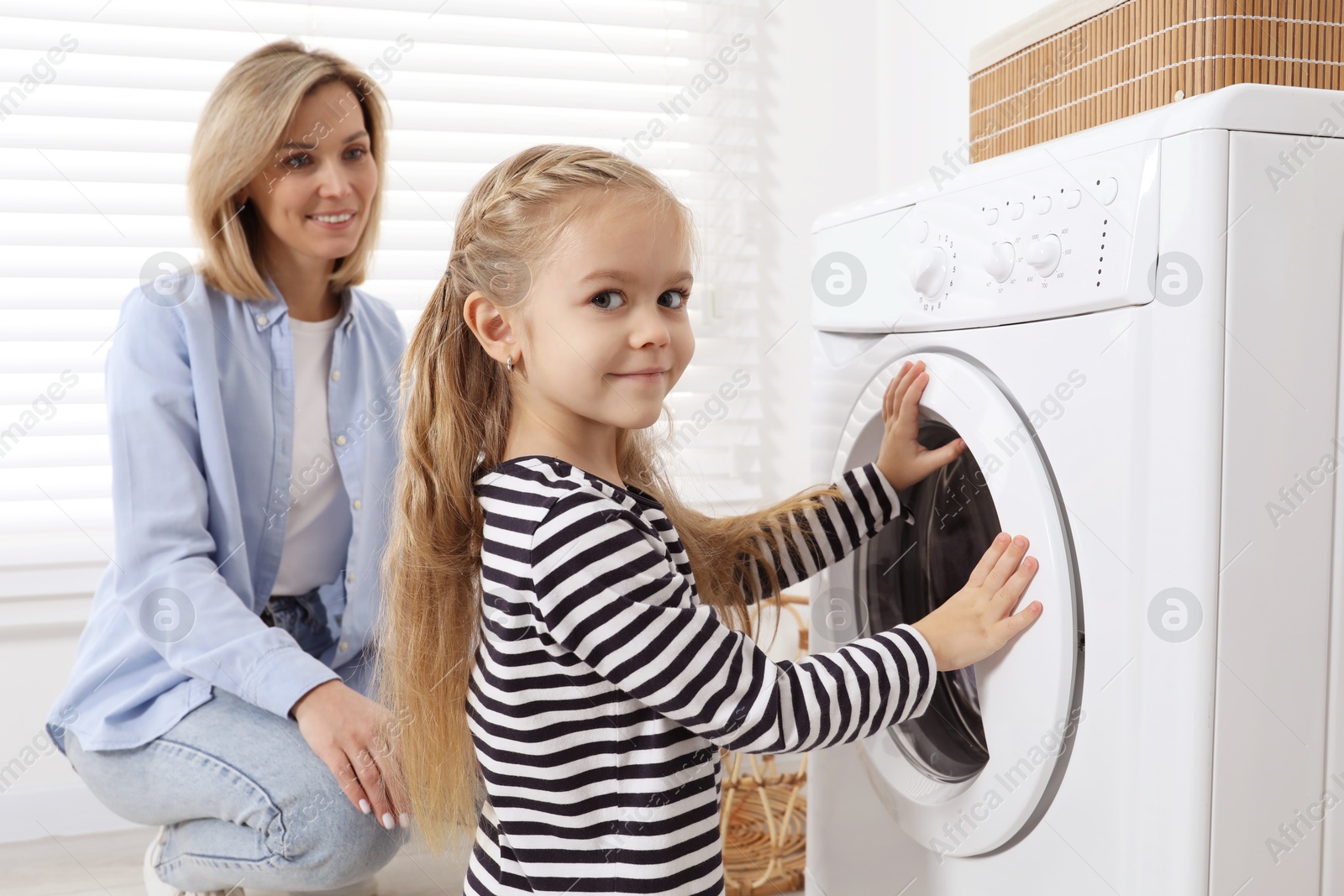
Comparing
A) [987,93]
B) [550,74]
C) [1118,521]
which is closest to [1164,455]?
[1118,521]

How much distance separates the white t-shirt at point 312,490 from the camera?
1.34 meters

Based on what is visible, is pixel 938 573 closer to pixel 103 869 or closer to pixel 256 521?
pixel 256 521

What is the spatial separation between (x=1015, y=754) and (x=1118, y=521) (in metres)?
0.22

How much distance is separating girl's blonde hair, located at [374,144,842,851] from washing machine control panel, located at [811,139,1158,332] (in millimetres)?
199

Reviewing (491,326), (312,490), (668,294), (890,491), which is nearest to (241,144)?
(312,490)

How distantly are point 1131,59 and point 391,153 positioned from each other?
139 centimetres

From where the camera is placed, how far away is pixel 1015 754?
81 centimetres

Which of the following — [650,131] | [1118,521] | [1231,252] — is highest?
[650,131]

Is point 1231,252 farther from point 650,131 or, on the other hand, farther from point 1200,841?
point 650,131

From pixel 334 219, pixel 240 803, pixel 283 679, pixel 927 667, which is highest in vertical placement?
pixel 334 219

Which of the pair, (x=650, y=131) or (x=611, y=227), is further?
(x=650, y=131)

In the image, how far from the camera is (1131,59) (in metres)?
0.88

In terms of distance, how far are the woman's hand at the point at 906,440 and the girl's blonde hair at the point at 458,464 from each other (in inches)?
2.7

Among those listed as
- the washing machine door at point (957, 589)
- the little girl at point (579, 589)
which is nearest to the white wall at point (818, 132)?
the washing machine door at point (957, 589)
